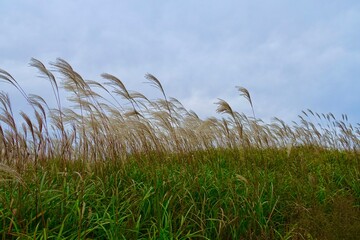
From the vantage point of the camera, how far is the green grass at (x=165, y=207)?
395 centimetres

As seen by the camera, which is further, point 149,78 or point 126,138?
point 126,138

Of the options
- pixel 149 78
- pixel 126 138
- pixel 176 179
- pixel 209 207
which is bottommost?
pixel 209 207

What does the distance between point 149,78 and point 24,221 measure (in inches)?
91.4

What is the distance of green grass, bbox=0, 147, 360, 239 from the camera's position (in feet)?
13.0

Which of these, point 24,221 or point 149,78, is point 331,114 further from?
point 24,221

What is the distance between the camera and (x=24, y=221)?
156 inches

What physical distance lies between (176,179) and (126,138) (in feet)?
4.62

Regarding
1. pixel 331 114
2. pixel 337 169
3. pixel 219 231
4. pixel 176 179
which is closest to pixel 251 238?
pixel 219 231

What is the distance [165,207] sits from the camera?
14.2 feet

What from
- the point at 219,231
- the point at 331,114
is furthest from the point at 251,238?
the point at 331,114

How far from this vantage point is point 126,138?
654 cm

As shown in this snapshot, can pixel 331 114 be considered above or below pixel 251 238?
above

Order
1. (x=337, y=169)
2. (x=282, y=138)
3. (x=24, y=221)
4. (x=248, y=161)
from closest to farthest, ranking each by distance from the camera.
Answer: (x=24, y=221)
(x=248, y=161)
(x=337, y=169)
(x=282, y=138)

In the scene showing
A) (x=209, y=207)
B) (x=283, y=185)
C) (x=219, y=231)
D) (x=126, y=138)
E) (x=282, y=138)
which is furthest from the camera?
(x=282, y=138)
